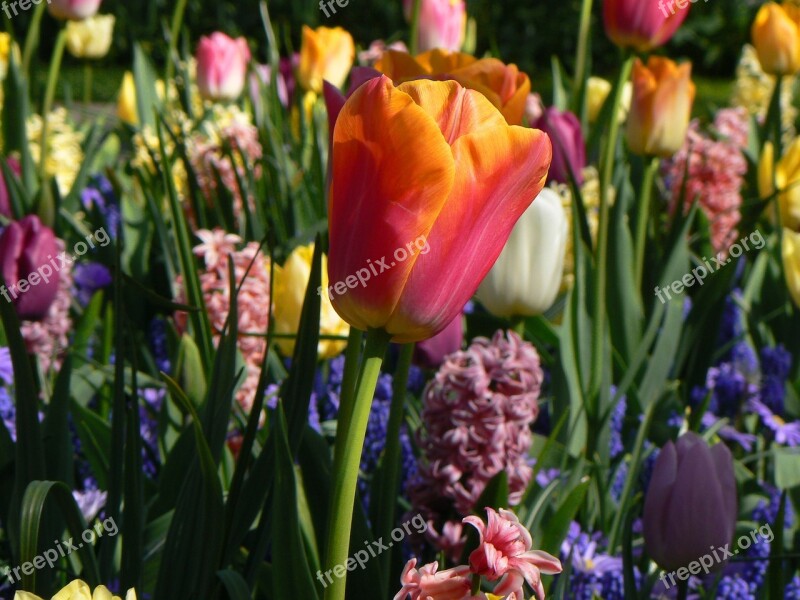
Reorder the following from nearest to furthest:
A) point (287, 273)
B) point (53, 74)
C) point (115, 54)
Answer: point (287, 273) → point (53, 74) → point (115, 54)

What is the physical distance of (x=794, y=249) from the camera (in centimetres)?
170

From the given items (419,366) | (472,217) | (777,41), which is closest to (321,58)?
(777,41)

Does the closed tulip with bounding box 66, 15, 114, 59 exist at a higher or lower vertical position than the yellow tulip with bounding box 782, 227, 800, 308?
higher

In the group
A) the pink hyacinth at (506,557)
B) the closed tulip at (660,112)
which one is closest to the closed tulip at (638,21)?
the closed tulip at (660,112)

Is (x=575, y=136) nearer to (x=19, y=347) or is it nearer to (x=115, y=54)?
(x=19, y=347)

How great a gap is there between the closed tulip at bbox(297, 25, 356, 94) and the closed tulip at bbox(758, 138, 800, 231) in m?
1.16

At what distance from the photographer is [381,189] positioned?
2.15 feet

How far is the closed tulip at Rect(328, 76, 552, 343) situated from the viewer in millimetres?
636

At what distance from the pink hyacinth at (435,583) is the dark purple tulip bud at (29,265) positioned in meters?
1.08

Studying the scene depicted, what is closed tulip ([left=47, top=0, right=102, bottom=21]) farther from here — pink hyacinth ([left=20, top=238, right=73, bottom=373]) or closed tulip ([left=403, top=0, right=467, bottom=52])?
pink hyacinth ([left=20, top=238, right=73, bottom=373])

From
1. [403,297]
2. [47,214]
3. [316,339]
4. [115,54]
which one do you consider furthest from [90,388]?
[115,54]

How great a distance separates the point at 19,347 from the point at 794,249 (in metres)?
1.28

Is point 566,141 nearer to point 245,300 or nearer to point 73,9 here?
point 245,300

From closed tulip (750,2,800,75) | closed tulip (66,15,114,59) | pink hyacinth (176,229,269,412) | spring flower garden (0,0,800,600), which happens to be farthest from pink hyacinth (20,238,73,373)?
closed tulip (66,15,114,59)
